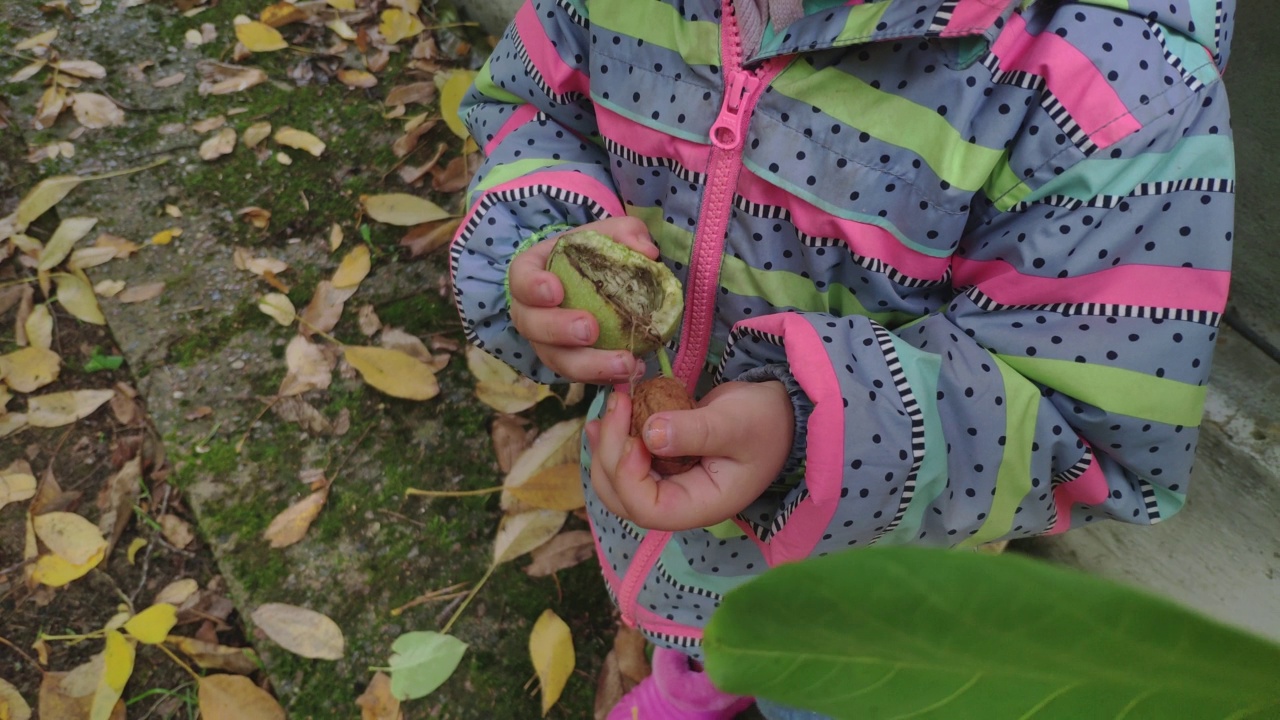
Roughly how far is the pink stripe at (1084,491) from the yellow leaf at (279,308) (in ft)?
5.46

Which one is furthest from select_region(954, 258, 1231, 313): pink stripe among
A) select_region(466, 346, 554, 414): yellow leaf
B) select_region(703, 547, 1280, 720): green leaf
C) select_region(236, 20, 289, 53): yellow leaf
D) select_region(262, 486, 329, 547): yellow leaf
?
select_region(236, 20, 289, 53): yellow leaf

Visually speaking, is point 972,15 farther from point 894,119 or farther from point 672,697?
point 672,697

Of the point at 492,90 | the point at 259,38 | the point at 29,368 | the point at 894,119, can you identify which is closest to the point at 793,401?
the point at 894,119

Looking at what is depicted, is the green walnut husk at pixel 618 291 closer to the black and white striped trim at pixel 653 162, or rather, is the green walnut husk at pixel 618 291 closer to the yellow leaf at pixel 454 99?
the black and white striped trim at pixel 653 162

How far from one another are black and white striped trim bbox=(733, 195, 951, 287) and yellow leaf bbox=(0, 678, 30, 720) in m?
1.15

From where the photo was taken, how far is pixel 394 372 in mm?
1790

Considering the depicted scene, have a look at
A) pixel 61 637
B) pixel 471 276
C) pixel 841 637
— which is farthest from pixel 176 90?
pixel 841 637

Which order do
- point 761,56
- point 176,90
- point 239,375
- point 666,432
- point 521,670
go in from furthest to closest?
point 176,90 → point 239,375 → point 521,670 → point 761,56 → point 666,432

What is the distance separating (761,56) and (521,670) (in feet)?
4.00

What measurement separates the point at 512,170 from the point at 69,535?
1.30m

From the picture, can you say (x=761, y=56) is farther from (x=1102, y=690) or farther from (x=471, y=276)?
(x=1102, y=690)

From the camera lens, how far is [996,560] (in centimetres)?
14

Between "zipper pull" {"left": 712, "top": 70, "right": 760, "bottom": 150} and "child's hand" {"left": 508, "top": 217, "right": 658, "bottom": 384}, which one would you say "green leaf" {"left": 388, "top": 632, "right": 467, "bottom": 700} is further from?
"zipper pull" {"left": 712, "top": 70, "right": 760, "bottom": 150}

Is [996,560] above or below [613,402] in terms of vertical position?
above
